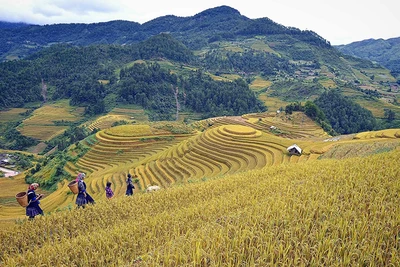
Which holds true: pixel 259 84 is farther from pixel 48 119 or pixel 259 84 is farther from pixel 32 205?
pixel 32 205

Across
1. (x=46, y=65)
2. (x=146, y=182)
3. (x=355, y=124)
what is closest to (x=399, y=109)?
(x=355, y=124)

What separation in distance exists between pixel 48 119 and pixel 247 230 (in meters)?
69.5

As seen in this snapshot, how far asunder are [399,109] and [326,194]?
236ft

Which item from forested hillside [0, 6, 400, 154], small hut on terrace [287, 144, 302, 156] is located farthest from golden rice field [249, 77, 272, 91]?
small hut on terrace [287, 144, 302, 156]

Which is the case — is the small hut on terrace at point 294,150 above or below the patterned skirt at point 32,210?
below

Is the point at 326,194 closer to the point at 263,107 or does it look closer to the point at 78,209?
the point at 78,209

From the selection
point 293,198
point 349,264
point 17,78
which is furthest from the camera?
point 17,78

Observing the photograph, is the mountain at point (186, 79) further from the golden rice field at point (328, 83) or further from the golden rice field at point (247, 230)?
the golden rice field at point (247, 230)

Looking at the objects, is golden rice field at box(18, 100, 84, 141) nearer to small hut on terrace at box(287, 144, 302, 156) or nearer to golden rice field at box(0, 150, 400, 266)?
small hut on terrace at box(287, 144, 302, 156)

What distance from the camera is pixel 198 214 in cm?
542

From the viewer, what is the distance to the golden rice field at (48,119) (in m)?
56.6

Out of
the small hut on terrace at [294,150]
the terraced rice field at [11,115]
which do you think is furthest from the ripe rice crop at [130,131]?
the terraced rice field at [11,115]

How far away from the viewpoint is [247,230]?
3926mm

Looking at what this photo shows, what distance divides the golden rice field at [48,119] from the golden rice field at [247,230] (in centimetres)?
5687
